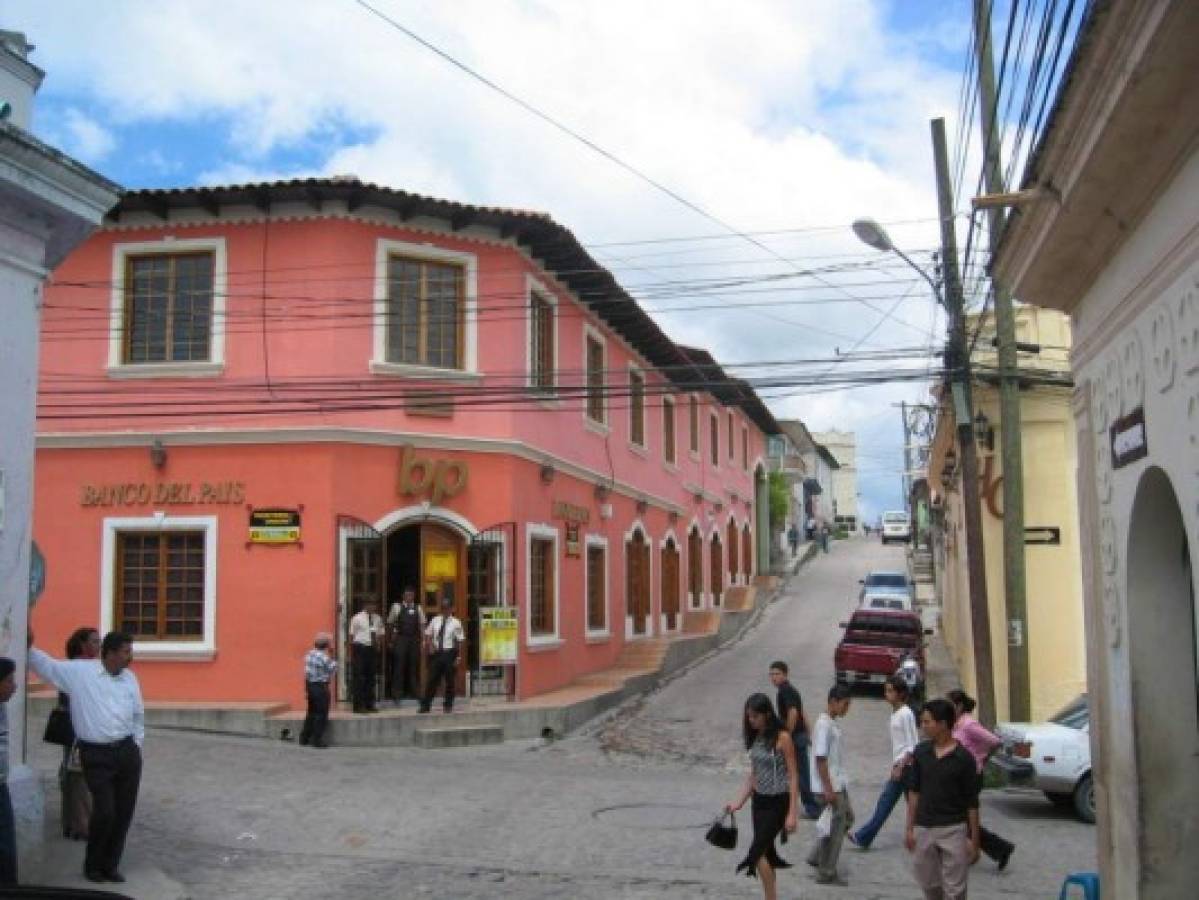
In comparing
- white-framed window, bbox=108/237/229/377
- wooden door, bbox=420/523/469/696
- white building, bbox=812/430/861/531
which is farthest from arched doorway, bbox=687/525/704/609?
white building, bbox=812/430/861/531

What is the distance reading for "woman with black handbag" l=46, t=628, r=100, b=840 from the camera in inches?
380

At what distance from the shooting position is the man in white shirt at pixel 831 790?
1004 centimetres

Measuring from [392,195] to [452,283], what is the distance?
1.90 metres

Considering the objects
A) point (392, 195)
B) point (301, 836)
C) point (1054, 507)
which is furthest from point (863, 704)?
point (301, 836)

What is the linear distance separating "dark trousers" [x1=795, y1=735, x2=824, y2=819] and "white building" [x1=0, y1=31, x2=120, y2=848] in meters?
7.05

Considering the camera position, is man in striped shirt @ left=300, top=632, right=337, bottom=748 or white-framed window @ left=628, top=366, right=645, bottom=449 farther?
white-framed window @ left=628, top=366, right=645, bottom=449

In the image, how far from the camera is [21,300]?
29.9 feet

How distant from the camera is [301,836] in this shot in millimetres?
11266

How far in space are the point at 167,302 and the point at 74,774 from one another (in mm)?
11124

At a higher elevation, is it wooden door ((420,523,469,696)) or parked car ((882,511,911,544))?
parked car ((882,511,911,544))

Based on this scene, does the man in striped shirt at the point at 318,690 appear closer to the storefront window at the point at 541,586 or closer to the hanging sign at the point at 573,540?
the storefront window at the point at 541,586

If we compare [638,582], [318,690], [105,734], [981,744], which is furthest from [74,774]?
[638,582]

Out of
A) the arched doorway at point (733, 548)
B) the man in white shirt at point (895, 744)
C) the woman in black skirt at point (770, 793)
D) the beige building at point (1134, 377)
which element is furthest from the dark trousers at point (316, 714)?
the arched doorway at point (733, 548)

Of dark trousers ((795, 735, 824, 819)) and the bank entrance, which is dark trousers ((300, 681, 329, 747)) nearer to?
the bank entrance
